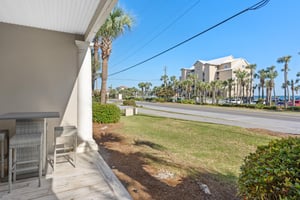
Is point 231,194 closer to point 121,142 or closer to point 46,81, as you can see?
point 121,142

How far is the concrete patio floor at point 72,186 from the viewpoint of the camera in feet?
7.87

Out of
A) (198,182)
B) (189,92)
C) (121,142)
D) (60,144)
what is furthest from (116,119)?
(189,92)

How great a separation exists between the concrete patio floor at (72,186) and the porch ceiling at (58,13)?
2747 millimetres

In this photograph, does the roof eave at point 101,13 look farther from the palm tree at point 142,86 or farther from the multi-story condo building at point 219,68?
the palm tree at point 142,86

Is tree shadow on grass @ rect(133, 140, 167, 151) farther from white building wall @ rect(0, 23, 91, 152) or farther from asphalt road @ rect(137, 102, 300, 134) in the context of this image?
asphalt road @ rect(137, 102, 300, 134)

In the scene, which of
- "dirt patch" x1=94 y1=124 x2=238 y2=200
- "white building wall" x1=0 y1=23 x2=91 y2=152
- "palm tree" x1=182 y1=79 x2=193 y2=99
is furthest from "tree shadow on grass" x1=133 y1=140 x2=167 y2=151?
"palm tree" x1=182 y1=79 x2=193 y2=99

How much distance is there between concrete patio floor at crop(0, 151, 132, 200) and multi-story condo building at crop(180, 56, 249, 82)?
185ft

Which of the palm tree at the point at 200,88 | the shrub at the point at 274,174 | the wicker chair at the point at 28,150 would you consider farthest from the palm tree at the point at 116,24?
the palm tree at the point at 200,88

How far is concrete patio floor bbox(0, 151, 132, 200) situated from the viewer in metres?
2.40

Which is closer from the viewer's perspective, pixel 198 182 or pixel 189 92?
pixel 198 182

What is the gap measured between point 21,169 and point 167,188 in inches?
90.6

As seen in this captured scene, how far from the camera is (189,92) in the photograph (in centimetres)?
5506

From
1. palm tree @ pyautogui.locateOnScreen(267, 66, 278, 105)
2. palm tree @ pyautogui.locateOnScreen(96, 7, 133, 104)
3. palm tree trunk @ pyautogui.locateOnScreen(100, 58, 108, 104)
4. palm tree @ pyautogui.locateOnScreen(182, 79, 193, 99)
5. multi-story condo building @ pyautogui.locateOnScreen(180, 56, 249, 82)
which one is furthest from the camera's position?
multi-story condo building @ pyautogui.locateOnScreen(180, 56, 249, 82)

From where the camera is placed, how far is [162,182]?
3.02 m
